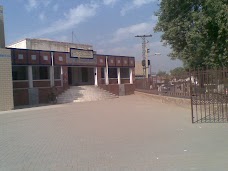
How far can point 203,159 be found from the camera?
256 inches

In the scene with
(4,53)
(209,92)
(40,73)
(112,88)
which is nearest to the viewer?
(209,92)

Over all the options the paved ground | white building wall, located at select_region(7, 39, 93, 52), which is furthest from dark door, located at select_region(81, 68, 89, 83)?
the paved ground

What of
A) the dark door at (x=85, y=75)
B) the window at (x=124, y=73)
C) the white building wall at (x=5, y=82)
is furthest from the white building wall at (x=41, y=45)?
the white building wall at (x=5, y=82)

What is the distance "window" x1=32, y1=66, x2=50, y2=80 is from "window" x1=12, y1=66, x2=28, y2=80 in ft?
3.64

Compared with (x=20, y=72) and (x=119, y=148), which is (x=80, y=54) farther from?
(x=119, y=148)

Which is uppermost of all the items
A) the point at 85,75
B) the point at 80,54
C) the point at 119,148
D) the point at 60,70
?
the point at 80,54

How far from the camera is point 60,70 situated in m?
33.3

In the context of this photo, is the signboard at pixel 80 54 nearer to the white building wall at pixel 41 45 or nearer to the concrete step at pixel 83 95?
the concrete step at pixel 83 95

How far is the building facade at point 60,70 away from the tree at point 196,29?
13.1m

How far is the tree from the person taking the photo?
1302 centimetres

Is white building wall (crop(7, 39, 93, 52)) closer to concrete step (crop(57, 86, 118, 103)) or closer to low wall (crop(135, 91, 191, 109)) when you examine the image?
concrete step (crop(57, 86, 118, 103))

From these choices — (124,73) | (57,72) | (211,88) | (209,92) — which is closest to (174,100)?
(209,92)

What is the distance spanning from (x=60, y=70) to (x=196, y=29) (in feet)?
70.7

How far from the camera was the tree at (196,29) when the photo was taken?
1302 cm
